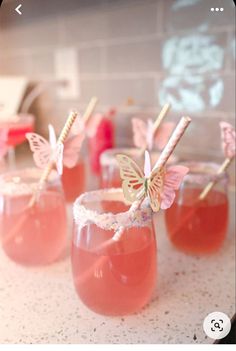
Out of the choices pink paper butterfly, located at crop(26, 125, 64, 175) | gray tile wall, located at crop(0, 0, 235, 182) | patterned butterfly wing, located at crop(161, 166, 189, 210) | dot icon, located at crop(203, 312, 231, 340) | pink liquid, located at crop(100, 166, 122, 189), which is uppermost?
gray tile wall, located at crop(0, 0, 235, 182)

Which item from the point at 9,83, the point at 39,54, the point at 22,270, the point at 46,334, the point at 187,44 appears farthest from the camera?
the point at 39,54

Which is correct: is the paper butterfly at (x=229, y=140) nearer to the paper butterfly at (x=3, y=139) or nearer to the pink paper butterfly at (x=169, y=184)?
the pink paper butterfly at (x=169, y=184)

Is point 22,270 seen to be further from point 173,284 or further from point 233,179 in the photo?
point 233,179

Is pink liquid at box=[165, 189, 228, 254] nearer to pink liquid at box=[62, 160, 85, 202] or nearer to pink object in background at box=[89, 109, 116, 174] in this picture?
pink liquid at box=[62, 160, 85, 202]

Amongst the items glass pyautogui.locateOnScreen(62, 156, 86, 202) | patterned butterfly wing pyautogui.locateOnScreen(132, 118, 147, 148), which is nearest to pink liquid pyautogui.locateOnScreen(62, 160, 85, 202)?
glass pyautogui.locateOnScreen(62, 156, 86, 202)

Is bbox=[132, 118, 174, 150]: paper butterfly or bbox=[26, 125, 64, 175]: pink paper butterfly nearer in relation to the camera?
bbox=[26, 125, 64, 175]: pink paper butterfly

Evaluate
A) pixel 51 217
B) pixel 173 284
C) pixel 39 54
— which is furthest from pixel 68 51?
pixel 173 284
